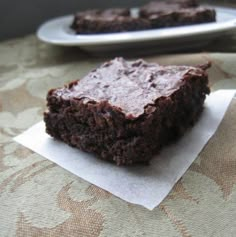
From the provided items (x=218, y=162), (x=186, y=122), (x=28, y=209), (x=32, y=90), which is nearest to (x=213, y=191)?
(x=218, y=162)

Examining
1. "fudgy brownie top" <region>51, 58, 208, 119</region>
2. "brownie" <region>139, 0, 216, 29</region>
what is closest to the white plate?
"brownie" <region>139, 0, 216, 29</region>

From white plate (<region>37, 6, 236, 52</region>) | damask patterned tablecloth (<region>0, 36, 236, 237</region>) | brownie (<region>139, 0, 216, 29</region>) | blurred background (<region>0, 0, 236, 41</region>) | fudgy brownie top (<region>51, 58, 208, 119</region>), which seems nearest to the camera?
damask patterned tablecloth (<region>0, 36, 236, 237</region>)

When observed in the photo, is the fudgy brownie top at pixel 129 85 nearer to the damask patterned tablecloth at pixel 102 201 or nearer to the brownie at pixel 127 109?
the brownie at pixel 127 109

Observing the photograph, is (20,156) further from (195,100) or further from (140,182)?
(195,100)

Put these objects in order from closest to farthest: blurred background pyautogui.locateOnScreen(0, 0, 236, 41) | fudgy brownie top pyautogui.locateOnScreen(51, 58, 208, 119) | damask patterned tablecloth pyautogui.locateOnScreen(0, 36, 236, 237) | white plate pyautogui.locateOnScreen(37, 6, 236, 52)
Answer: damask patterned tablecloth pyautogui.locateOnScreen(0, 36, 236, 237) < fudgy brownie top pyautogui.locateOnScreen(51, 58, 208, 119) < white plate pyautogui.locateOnScreen(37, 6, 236, 52) < blurred background pyautogui.locateOnScreen(0, 0, 236, 41)

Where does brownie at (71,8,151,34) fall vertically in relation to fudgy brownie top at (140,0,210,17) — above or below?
below

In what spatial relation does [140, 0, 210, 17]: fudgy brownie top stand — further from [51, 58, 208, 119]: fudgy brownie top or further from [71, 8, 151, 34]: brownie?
[51, 58, 208, 119]: fudgy brownie top

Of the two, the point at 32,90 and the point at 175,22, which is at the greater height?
the point at 175,22

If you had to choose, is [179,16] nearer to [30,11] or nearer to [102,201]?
[30,11]
